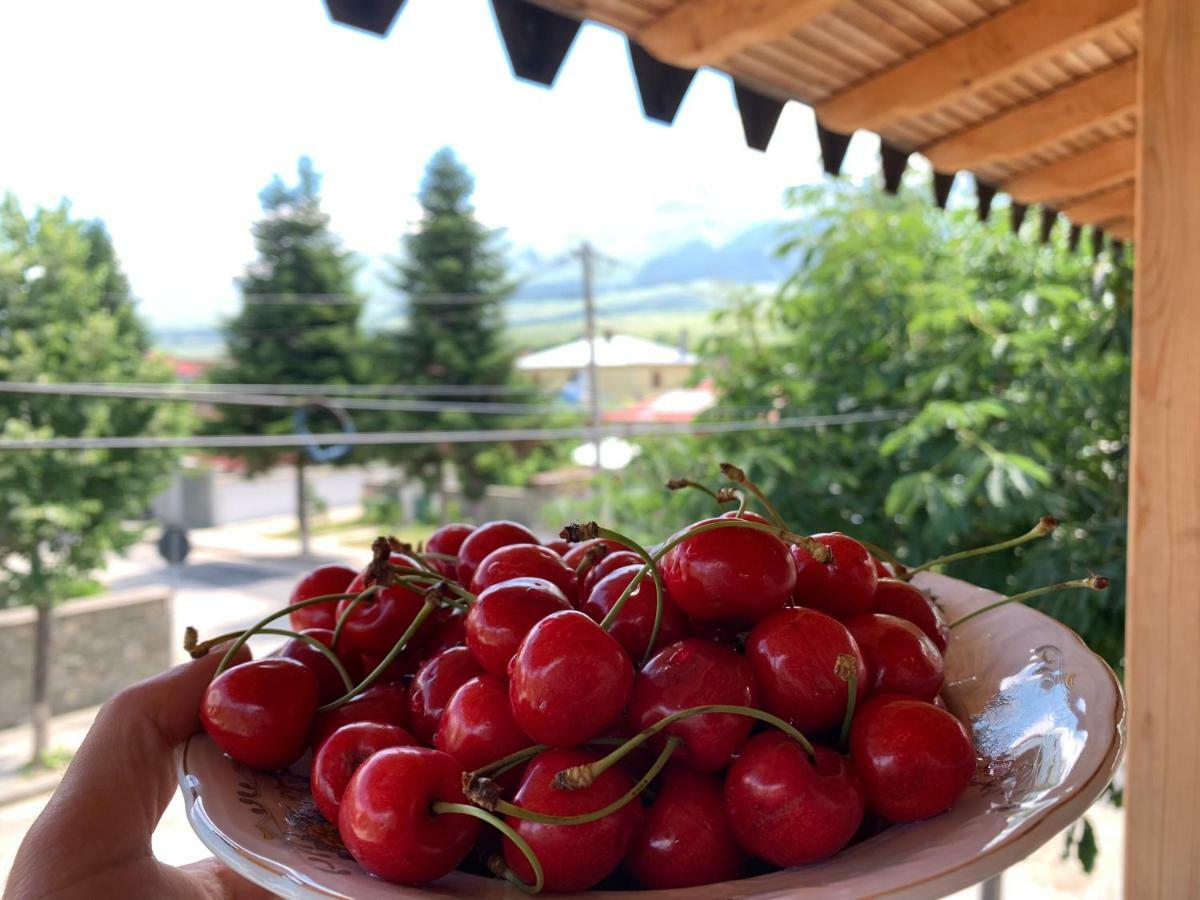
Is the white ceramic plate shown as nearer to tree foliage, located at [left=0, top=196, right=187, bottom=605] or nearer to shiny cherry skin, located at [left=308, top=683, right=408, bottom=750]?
shiny cherry skin, located at [left=308, top=683, right=408, bottom=750]

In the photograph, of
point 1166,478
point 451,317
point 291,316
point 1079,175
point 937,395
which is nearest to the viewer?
point 1166,478

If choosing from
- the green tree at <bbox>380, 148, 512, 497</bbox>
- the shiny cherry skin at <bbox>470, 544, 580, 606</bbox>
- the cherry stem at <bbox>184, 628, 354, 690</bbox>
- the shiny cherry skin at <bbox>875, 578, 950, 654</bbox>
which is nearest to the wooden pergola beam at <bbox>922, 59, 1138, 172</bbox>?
the shiny cherry skin at <bbox>875, 578, 950, 654</bbox>

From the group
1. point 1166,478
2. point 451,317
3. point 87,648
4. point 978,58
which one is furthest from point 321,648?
point 451,317

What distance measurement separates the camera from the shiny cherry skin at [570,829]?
13.3 inches

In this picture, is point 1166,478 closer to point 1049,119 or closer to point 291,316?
point 1049,119

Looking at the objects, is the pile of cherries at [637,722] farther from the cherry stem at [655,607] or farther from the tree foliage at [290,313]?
the tree foliage at [290,313]

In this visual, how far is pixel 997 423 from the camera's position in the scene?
9.35 ft

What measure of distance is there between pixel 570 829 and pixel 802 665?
0.12m

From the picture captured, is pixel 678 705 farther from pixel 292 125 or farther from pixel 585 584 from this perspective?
pixel 292 125

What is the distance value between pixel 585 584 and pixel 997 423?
2.67 m

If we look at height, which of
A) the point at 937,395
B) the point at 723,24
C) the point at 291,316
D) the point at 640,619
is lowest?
the point at 640,619

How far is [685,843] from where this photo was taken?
1.20ft

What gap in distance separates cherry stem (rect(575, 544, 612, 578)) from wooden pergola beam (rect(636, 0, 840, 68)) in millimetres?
870

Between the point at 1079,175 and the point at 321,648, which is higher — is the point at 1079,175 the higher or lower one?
the higher one
